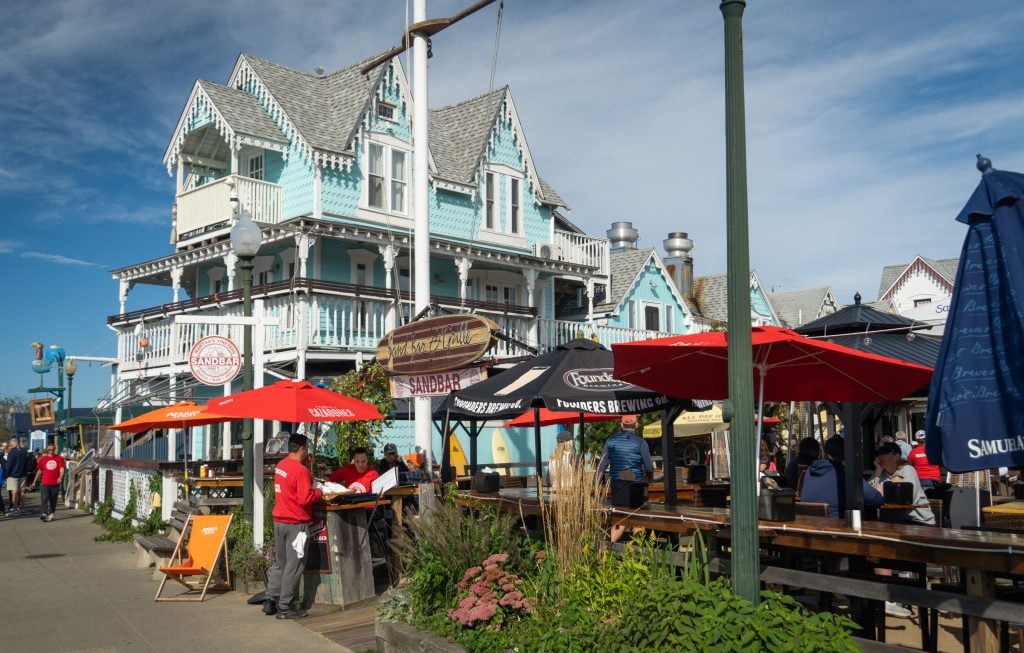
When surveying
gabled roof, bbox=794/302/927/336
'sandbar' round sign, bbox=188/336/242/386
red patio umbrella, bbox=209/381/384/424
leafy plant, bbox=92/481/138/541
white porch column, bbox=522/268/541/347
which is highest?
white porch column, bbox=522/268/541/347

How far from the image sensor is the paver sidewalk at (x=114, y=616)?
8320 millimetres

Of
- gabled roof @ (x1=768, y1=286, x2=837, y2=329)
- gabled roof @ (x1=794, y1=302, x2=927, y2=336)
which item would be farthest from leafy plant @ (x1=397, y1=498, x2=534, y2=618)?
gabled roof @ (x1=768, y1=286, x2=837, y2=329)

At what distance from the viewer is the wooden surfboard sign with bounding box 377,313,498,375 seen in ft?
35.4

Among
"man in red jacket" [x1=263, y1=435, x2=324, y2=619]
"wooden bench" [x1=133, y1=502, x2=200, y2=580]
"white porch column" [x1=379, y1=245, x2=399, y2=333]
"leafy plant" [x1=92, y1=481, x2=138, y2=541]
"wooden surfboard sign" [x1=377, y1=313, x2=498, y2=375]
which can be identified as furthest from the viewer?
"white porch column" [x1=379, y1=245, x2=399, y2=333]

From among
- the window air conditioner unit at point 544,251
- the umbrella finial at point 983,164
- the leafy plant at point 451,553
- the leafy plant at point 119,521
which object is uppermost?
the window air conditioner unit at point 544,251

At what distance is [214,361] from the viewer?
1170cm

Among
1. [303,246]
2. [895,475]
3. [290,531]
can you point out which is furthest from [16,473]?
[895,475]

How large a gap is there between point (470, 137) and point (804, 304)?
30021mm

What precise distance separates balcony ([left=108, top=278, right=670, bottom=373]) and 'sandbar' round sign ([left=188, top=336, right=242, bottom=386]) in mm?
5267

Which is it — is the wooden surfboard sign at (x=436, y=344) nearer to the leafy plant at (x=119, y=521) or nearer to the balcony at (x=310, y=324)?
the balcony at (x=310, y=324)

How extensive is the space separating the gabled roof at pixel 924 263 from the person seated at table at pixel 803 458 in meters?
46.1

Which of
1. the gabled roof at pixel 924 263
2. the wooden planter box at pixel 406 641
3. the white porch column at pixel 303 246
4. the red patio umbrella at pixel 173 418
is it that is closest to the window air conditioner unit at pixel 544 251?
the white porch column at pixel 303 246

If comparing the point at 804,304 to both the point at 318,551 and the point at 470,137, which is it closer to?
the point at 470,137

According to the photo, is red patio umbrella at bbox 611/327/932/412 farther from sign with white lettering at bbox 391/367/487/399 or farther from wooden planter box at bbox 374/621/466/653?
sign with white lettering at bbox 391/367/487/399
